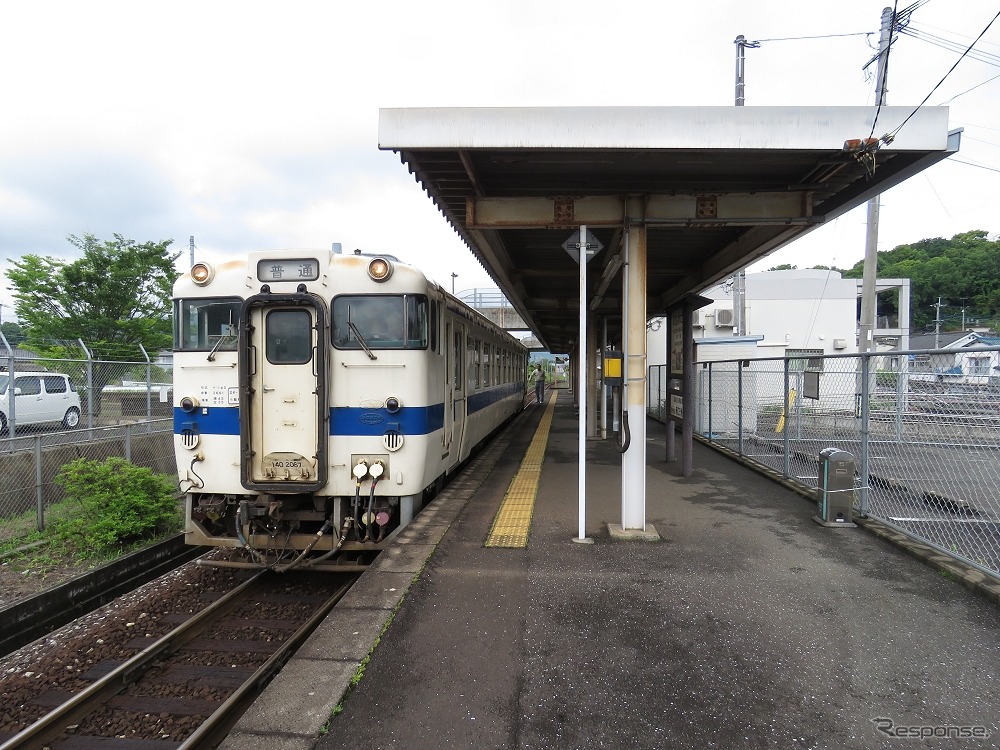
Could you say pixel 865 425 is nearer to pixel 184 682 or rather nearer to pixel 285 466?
pixel 285 466

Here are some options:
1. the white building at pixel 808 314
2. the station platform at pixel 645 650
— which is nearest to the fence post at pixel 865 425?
the station platform at pixel 645 650

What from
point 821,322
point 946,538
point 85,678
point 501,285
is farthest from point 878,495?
point 821,322

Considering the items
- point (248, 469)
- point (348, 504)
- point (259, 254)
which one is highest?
point (259, 254)

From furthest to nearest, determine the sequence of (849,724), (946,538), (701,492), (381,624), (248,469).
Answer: (701,492)
(946,538)
(248,469)
(381,624)
(849,724)

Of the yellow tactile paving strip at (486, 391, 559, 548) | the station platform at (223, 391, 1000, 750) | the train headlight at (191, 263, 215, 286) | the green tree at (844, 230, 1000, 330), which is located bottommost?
the station platform at (223, 391, 1000, 750)

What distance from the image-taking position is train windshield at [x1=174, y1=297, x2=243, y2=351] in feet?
16.9

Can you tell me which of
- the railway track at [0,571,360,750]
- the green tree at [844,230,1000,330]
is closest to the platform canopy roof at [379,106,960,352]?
the railway track at [0,571,360,750]

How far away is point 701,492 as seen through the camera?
7223mm

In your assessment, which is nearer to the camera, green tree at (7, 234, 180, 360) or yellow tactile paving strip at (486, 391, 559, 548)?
yellow tactile paving strip at (486, 391, 559, 548)

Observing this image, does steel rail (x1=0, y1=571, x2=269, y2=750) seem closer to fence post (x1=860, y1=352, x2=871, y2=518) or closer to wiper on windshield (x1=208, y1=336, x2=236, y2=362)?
wiper on windshield (x1=208, y1=336, x2=236, y2=362)

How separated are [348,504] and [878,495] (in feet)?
19.1

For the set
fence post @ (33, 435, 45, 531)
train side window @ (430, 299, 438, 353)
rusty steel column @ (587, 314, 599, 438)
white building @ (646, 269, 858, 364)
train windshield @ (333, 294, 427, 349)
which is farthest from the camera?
white building @ (646, 269, 858, 364)

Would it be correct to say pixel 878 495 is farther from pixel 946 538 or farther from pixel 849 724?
pixel 849 724

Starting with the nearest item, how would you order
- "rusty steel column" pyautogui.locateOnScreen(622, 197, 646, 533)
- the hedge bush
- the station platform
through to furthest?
the station platform
"rusty steel column" pyautogui.locateOnScreen(622, 197, 646, 533)
the hedge bush
